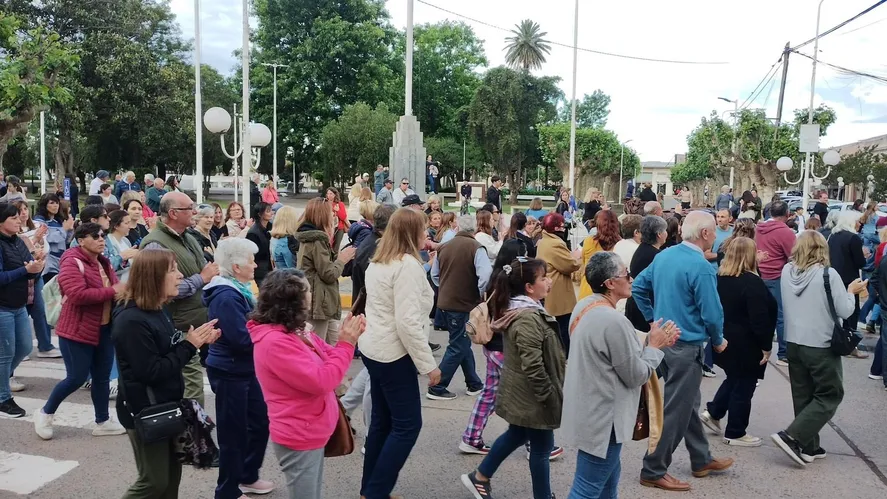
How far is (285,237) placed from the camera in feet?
24.1

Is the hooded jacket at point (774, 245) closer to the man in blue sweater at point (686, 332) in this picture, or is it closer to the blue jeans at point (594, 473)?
the man in blue sweater at point (686, 332)

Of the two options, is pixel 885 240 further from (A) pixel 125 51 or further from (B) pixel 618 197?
(B) pixel 618 197

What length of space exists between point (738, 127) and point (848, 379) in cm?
3524

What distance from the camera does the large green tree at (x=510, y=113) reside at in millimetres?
55531

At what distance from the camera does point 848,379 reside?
8.12m

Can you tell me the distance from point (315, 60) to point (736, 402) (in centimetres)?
4357

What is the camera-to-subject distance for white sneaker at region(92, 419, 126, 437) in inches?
231

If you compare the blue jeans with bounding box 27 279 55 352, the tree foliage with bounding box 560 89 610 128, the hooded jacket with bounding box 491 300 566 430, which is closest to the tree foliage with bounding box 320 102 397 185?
the blue jeans with bounding box 27 279 55 352

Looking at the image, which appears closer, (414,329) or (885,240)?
(414,329)

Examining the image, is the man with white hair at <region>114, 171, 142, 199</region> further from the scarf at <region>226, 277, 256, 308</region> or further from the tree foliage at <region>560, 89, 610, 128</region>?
the tree foliage at <region>560, 89, 610, 128</region>

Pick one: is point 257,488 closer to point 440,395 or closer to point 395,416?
point 395,416

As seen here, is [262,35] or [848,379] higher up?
[262,35]

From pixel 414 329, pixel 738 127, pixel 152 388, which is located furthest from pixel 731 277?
pixel 738 127

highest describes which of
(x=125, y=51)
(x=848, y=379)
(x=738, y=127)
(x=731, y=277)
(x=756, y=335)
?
(x=125, y=51)
